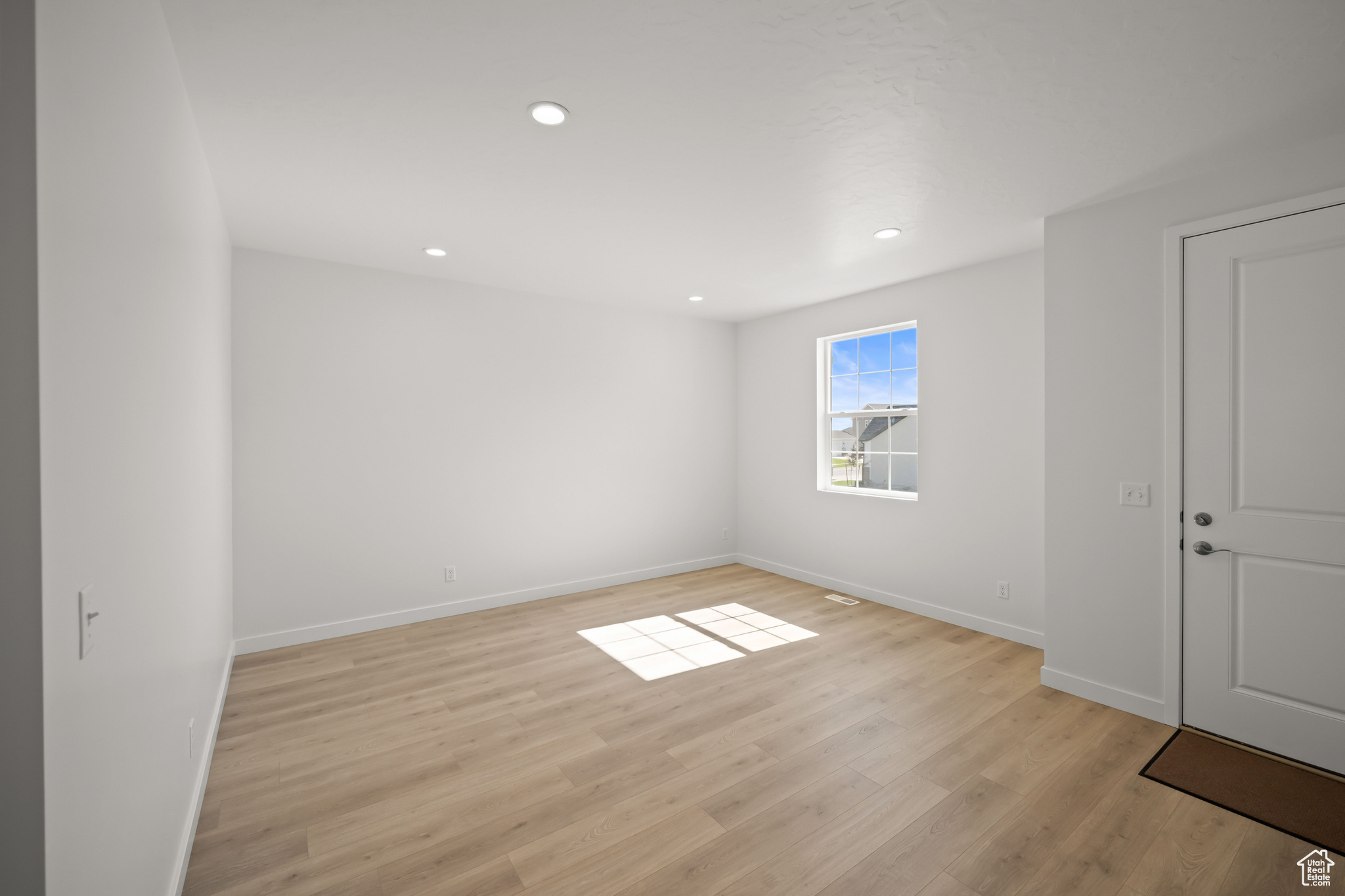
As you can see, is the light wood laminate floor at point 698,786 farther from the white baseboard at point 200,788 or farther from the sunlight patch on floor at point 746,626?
the sunlight patch on floor at point 746,626

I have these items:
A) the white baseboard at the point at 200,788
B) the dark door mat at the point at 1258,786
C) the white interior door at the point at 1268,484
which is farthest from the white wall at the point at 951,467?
the white baseboard at the point at 200,788

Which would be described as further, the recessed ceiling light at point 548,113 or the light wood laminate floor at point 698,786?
the recessed ceiling light at point 548,113

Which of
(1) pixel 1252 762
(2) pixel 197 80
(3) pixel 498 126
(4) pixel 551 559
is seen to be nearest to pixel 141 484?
(2) pixel 197 80

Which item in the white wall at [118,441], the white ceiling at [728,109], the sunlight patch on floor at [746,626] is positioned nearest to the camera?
the white wall at [118,441]

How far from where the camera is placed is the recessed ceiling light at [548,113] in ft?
6.88

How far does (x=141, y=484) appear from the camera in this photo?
147 cm

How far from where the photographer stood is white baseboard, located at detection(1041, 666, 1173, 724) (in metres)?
2.82

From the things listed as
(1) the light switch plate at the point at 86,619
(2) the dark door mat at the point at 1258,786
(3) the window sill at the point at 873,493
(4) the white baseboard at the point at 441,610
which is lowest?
(2) the dark door mat at the point at 1258,786

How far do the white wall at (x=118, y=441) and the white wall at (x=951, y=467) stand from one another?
4.39m

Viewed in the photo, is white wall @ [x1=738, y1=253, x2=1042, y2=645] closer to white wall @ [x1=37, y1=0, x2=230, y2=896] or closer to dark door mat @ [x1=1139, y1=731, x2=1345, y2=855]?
dark door mat @ [x1=1139, y1=731, x2=1345, y2=855]

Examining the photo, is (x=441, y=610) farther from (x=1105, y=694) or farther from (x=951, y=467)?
(x=1105, y=694)

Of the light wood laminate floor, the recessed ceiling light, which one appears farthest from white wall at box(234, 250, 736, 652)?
the recessed ceiling light

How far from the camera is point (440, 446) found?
442 centimetres

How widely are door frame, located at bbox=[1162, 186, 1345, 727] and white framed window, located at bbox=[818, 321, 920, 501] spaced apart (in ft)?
5.87
